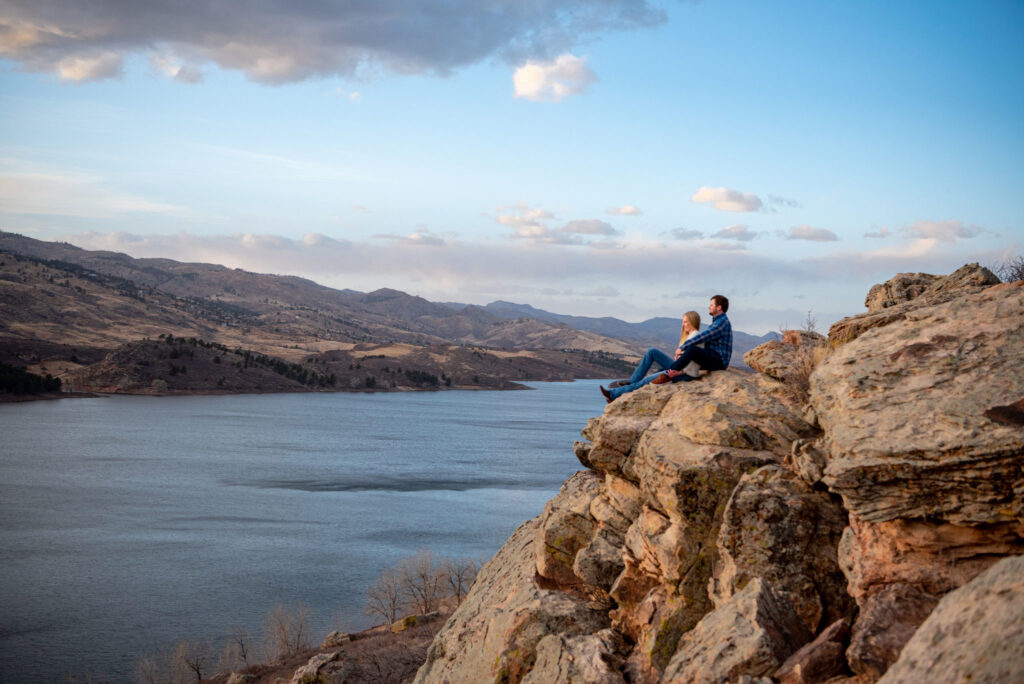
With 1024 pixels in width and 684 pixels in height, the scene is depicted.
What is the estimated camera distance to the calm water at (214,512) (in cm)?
3525

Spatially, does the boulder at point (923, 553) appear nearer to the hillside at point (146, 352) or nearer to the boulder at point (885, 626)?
the boulder at point (885, 626)

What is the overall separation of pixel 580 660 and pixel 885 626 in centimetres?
428

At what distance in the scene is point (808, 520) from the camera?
325 inches

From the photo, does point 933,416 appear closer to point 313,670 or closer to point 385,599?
point 313,670

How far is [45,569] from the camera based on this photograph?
41.0 meters

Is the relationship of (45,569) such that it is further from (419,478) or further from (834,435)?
(834,435)

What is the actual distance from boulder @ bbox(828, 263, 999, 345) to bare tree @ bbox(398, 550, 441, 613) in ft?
97.0

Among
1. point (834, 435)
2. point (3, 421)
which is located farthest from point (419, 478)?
point (834, 435)

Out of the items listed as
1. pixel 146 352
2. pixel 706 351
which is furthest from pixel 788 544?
pixel 146 352

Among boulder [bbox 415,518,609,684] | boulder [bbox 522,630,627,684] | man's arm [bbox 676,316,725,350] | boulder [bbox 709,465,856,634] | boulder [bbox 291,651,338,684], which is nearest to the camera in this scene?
boulder [bbox 709,465,856,634]

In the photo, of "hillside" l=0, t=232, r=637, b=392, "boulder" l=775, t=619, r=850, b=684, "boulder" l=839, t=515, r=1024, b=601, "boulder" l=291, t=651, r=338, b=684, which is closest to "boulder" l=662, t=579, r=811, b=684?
"boulder" l=775, t=619, r=850, b=684

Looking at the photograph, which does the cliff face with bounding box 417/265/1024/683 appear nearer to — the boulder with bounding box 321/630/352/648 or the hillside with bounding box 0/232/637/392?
the boulder with bounding box 321/630/352/648

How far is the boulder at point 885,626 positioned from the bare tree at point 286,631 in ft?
96.5

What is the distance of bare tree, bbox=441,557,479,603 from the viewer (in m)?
38.1
